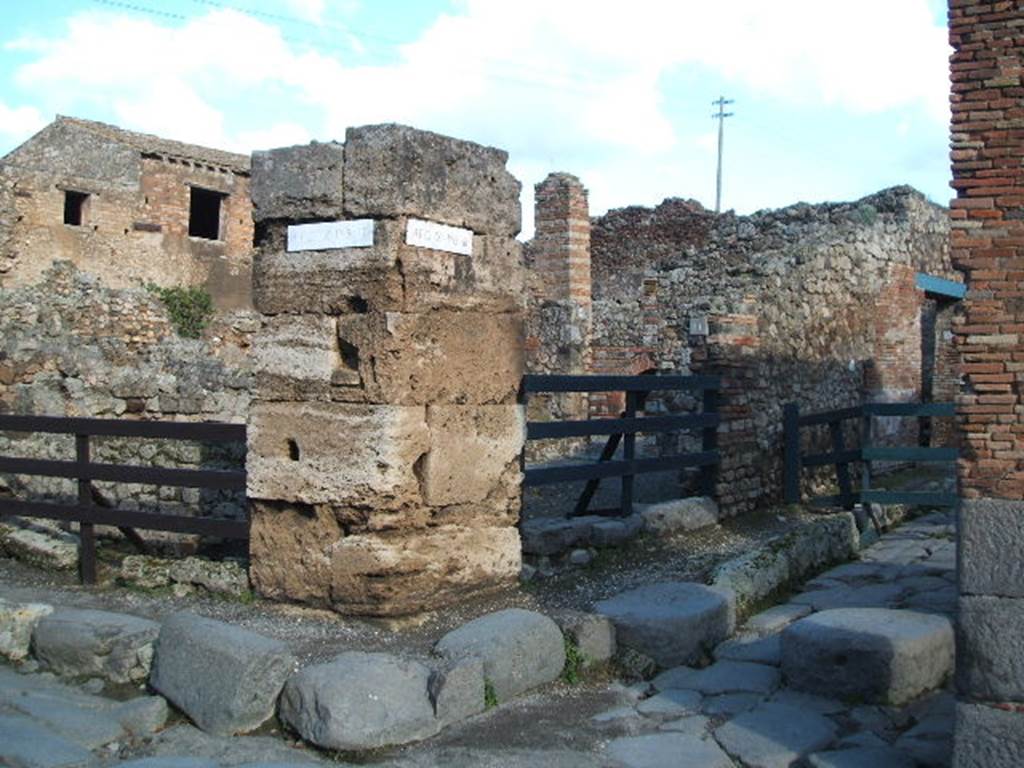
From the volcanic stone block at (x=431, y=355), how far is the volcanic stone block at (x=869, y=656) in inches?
88.2

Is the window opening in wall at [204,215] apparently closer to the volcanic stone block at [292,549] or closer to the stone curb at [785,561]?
the stone curb at [785,561]

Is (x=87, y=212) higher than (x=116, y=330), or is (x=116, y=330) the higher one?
(x=87, y=212)

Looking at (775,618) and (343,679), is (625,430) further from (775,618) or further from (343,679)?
(343,679)

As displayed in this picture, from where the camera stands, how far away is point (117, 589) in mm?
6746

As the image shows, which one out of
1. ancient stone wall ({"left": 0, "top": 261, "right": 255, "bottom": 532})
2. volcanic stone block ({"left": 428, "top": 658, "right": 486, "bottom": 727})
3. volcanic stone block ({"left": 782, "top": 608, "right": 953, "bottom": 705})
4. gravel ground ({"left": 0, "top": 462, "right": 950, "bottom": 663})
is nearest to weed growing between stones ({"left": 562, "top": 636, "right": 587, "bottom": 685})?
gravel ground ({"left": 0, "top": 462, "right": 950, "bottom": 663})

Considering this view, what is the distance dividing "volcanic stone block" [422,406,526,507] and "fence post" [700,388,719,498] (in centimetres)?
300

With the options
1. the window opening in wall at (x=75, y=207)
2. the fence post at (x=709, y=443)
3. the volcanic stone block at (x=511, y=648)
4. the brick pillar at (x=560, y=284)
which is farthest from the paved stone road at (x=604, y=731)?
the window opening in wall at (x=75, y=207)

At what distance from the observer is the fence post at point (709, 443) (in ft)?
29.8

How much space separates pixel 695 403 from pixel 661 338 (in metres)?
7.26

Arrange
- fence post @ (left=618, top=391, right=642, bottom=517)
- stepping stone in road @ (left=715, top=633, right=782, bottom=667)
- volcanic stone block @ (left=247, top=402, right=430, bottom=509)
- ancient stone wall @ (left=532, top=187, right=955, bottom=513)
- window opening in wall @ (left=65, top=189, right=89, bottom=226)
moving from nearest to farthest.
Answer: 1. stepping stone in road @ (left=715, top=633, right=782, bottom=667)
2. volcanic stone block @ (left=247, top=402, right=430, bottom=509)
3. fence post @ (left=618, top=391, right=642, bottom=517)
4. ancient stone wall @ (left=532, top=187, right=955, bottom=513)
5. window opening in wall @ (left=65, top=189, right=89, bottom=226)

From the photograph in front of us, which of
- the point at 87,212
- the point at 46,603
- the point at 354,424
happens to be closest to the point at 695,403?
the point at 354,424

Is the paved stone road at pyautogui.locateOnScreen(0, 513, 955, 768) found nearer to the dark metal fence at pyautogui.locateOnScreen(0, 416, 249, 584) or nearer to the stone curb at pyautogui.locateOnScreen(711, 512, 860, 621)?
the stone curb at pyautogui.locateOnScreen(711, 512, 860, 621)

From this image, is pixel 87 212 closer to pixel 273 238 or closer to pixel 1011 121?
pixel 273 238

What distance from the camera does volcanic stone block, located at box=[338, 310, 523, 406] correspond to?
5.86 metres
